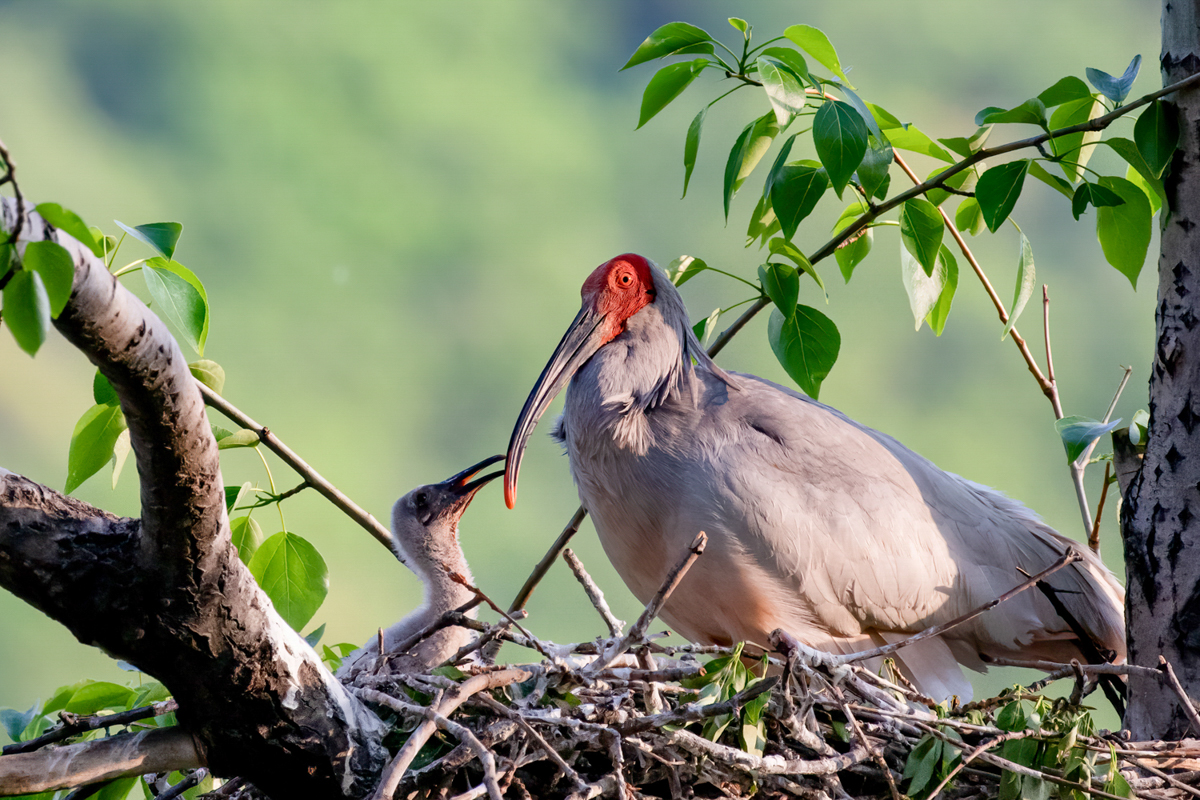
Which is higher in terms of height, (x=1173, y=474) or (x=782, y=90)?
(x=782, y=90)

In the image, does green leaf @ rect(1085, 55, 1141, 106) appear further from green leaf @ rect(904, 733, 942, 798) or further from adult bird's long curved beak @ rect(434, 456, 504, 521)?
adult bird's long curved beak @ rect(434, 456, 504, 521)

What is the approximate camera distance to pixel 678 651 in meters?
2.14

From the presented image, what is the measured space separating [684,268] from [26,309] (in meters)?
2.24

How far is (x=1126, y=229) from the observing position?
246 centimetres

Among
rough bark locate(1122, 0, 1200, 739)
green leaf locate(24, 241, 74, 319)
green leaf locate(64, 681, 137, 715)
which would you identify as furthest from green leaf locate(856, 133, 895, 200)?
green leaf locate(64, 681, 137, 715)

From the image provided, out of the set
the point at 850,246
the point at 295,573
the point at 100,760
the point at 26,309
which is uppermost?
the point at 850,246

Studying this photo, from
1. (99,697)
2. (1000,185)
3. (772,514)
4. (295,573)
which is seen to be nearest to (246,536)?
(295,573)

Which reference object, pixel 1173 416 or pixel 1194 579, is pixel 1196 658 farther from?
pixel 1173 416

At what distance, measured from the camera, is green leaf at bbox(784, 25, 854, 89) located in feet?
7.73

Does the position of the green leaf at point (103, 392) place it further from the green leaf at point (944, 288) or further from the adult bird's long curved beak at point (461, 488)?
the green leaf at point (944, 288)

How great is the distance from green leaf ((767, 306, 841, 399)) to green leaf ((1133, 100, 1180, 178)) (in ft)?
2.63

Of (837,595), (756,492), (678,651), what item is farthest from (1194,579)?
(678,651)

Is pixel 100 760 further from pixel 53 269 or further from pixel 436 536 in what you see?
pixel 436 536

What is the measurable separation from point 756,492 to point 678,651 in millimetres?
565
